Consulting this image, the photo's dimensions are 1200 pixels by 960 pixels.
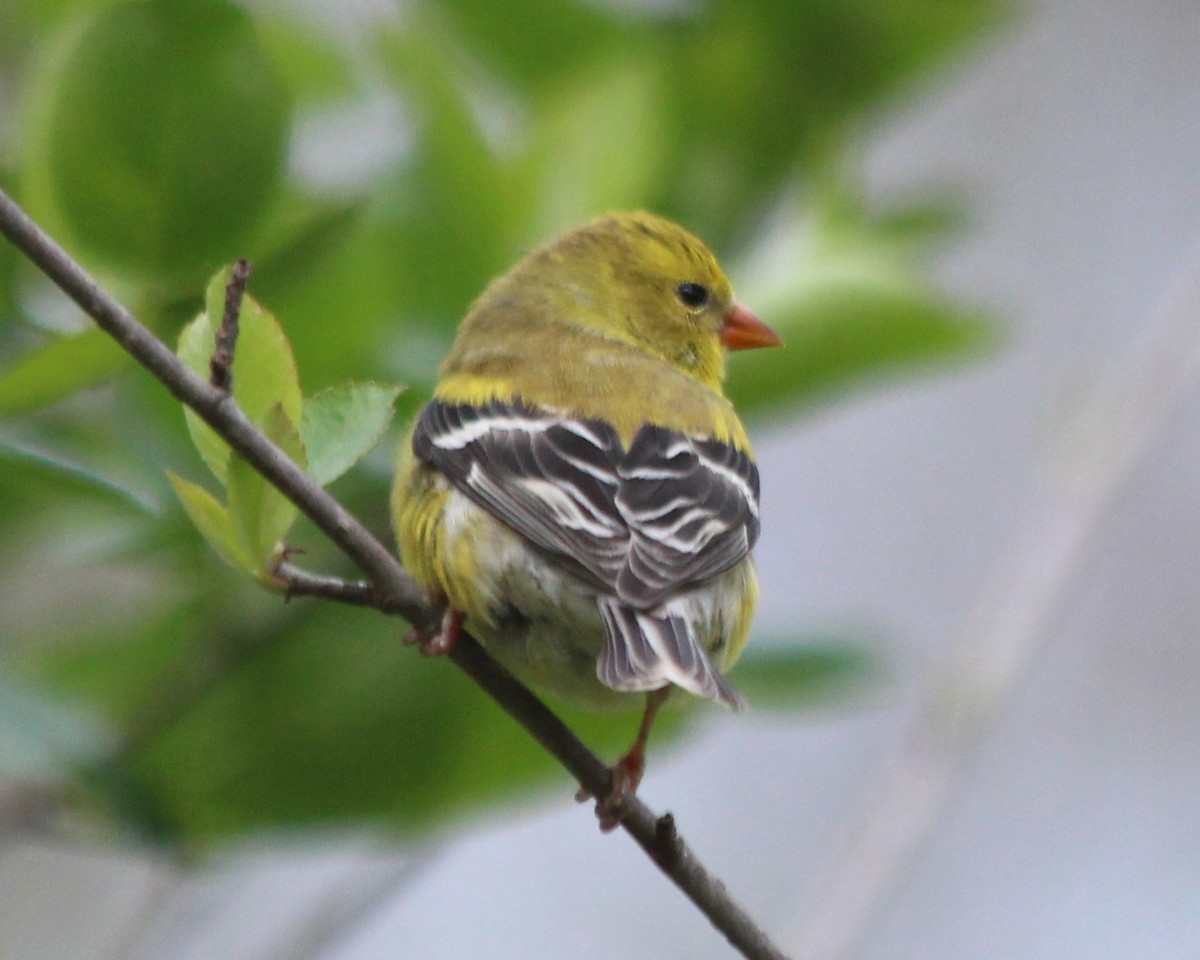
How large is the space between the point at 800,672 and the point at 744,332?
1.08 m

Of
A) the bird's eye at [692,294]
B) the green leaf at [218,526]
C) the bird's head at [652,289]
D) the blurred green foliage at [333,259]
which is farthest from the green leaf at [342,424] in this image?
the bird's eye at [692,294]

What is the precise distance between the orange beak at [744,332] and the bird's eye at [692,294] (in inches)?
6.1

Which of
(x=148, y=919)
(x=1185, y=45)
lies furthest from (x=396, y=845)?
(x=1185, y=45)

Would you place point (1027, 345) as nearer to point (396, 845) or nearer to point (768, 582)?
point (768, 582)

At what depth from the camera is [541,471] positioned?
2.88 m

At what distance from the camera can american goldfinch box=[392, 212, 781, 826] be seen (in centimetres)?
264

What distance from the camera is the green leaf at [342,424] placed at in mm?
2031

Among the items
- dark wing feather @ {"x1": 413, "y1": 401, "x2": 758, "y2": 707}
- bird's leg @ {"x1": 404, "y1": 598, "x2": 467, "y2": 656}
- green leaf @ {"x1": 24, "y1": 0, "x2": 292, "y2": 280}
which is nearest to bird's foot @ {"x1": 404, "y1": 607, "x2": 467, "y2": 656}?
bird's leg @ {"x1": 404, "y1": 598, "x2": 467, "y2": 656}

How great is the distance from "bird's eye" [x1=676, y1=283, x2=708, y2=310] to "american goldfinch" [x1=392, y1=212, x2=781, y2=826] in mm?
378

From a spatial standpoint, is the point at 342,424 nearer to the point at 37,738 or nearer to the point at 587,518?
the point at 37,738

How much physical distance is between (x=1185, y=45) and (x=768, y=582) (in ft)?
14.4

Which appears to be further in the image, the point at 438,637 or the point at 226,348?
the point at 438,637

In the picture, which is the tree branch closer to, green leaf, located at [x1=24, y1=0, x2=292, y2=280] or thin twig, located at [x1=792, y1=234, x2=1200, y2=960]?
green leaf, located at [x1=24, y1=0, x2=292, y2=280]

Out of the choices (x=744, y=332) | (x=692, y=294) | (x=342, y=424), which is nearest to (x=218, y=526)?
(x=342, y=424)
